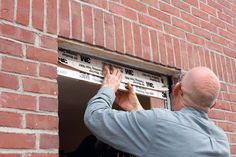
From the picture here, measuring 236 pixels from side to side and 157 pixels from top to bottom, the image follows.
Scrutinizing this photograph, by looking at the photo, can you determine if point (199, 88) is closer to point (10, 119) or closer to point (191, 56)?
point (10, 119)

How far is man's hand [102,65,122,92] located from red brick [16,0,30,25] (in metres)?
0.58

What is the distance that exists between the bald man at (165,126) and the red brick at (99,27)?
Result: 411 mm

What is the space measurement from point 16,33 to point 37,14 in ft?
0.58

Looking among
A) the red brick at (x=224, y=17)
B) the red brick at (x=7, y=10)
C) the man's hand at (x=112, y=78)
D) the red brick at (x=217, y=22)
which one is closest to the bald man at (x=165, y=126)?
the man's hand at (x=112, y=78)

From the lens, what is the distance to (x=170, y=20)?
3.20 meters

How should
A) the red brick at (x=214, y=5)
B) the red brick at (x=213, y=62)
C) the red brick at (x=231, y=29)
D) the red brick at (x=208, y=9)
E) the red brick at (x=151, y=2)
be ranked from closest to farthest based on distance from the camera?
the red brick at (x=151, y=2), the red brick at (x=213, y=62), the red brick at (x=208, y=9), the red brick at (x=214, y=5), the red brick at (x=231, y=29)

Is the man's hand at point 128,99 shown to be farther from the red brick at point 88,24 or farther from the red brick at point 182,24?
the red brick at point 182,24

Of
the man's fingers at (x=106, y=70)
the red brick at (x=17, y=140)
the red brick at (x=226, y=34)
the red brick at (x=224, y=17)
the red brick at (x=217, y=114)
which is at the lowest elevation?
the red brick at (x=17, y=140)

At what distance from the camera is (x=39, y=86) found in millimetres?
2176

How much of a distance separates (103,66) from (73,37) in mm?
354

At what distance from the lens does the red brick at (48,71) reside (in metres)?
2.21

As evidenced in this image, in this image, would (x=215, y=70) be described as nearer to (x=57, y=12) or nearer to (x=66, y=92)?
(x=66, y=92)

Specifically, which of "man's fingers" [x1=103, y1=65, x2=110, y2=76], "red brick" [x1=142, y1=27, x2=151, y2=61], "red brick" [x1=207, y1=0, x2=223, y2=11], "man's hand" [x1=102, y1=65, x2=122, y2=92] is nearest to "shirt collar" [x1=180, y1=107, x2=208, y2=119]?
"man's hand" [x1=102, y1=65, x2=122, y2=92]

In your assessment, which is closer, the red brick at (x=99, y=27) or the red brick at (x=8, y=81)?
the red brick at (x=8, y=81)
